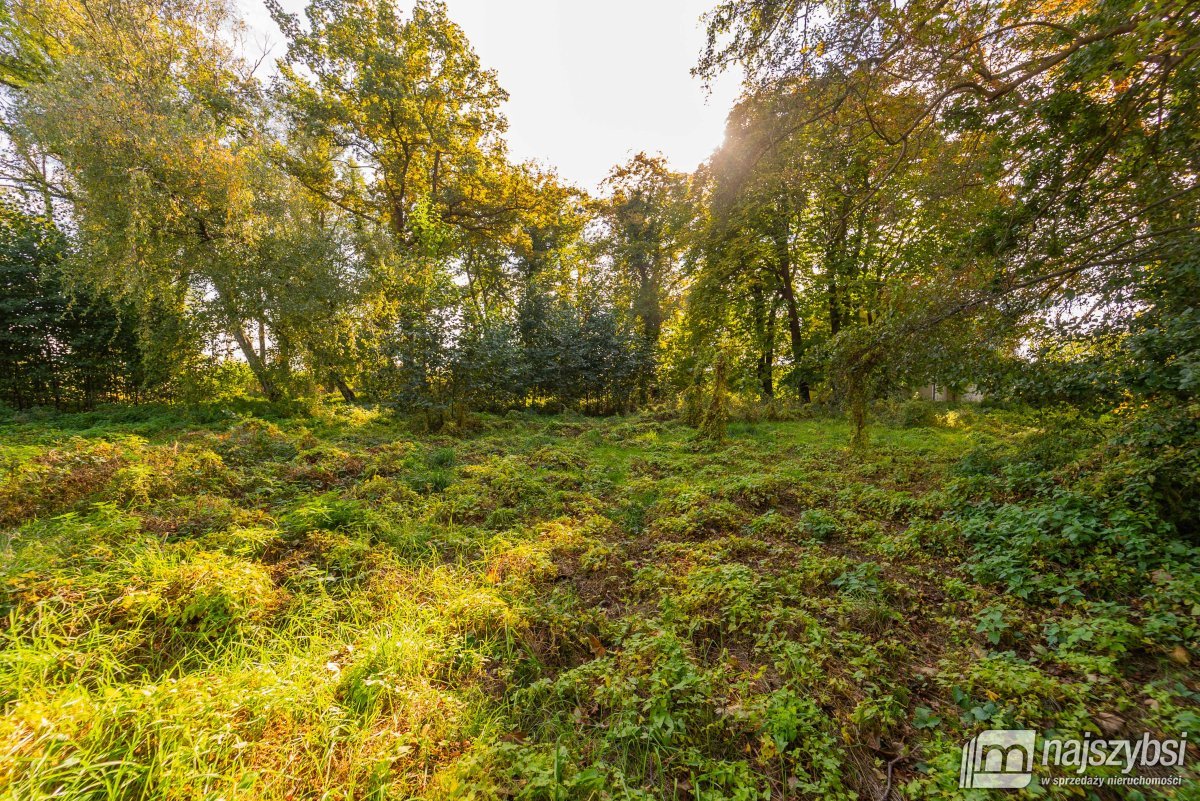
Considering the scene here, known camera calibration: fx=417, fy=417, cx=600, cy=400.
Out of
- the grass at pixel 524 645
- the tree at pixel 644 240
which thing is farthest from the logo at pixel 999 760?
Answer: the tree at pixel 644 240

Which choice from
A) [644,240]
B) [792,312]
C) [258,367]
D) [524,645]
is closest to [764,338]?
[792,312]

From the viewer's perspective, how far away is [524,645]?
10.1ft

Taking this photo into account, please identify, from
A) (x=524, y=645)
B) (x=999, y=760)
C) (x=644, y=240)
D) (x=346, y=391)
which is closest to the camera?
(x=999, y=760)

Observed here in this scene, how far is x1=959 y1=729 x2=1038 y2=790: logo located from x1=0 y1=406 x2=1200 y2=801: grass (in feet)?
0.25

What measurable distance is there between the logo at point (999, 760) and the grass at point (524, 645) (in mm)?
77

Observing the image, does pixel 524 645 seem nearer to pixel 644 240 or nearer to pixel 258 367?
pixel 258 367

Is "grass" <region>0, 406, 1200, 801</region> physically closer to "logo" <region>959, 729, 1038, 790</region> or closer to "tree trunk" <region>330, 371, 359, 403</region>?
"logo" <region>959, 729, 1038, 790</region>

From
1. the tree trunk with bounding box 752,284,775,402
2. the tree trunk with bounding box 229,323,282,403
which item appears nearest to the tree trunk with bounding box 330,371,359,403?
the tree trunk with bounding box 229,323,282,403

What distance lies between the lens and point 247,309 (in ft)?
34.4

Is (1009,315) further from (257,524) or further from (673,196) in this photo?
(673,196)

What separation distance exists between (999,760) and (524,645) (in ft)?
8.79

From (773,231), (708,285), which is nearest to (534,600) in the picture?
(708,285)

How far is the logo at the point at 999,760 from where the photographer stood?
1863 mm

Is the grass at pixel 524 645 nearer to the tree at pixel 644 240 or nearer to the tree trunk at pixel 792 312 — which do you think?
the tree trunk at pixel 792 312
